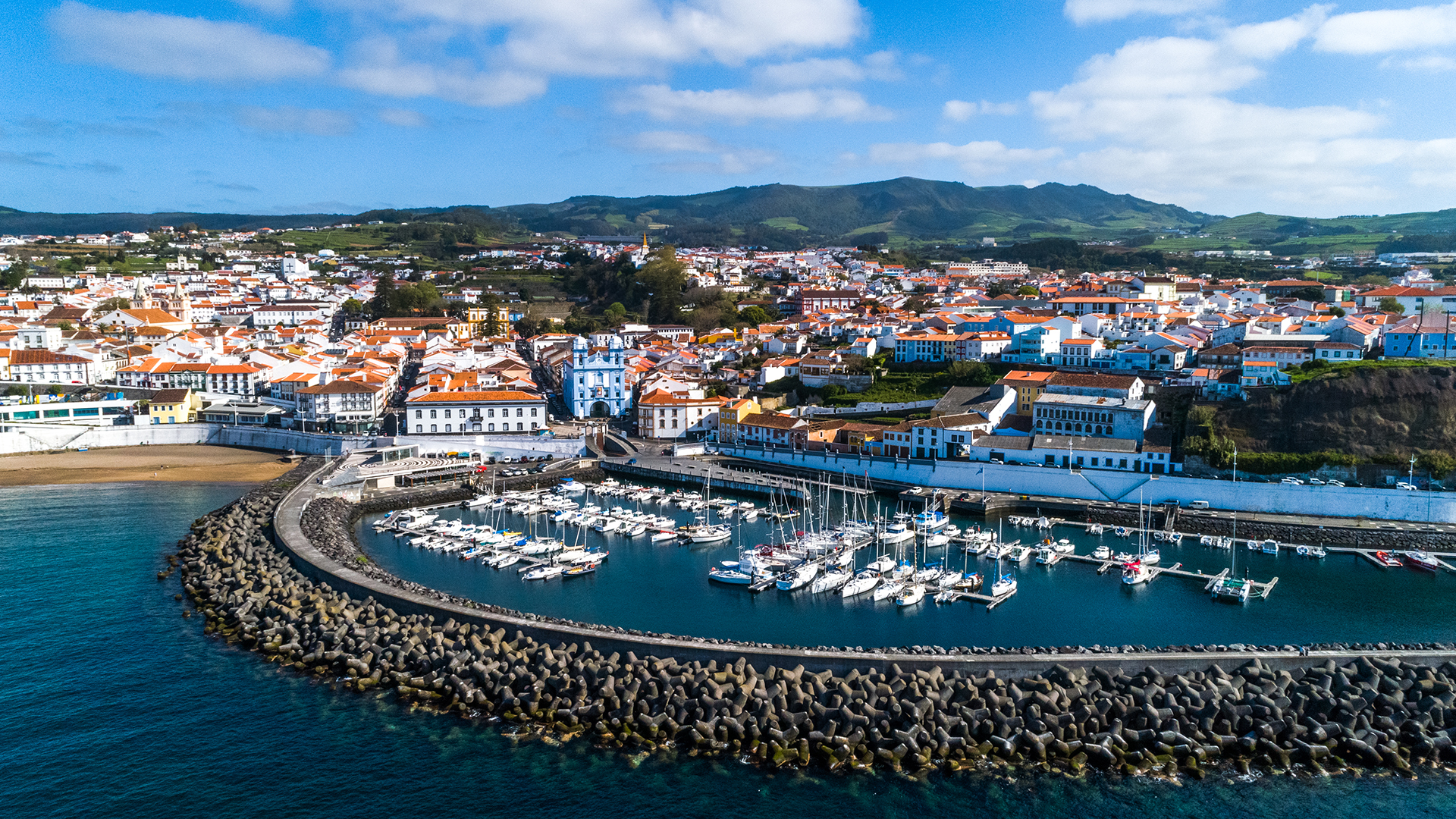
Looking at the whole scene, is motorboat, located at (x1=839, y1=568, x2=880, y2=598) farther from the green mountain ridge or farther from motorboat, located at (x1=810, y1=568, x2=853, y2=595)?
the green mountain ridge

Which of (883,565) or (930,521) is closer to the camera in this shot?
(883,565)

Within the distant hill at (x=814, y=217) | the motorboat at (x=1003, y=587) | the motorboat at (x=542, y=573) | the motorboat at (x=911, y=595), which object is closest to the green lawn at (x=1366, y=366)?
the motorboat at (x=1003, y=587)

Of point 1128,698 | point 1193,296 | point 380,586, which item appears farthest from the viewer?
point 1193,296

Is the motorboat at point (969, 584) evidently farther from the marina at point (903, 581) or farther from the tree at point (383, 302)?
the tree at point (383, 302)

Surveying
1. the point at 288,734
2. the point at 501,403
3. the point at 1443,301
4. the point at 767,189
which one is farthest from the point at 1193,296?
the point at 767,189

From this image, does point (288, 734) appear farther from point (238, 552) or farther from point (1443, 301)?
point (1443, 301)

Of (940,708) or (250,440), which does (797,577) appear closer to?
(940,708)

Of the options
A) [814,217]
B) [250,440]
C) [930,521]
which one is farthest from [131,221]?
[930,521]
